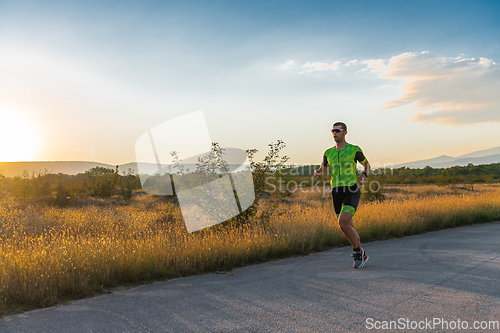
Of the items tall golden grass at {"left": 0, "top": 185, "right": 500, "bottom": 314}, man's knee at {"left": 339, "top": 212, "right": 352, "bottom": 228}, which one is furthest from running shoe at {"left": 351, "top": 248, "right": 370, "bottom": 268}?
tall golden grass at {"left": 0, "top": 185, "right": 500, "bottom": 314}

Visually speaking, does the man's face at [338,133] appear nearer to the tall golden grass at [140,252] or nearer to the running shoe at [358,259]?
the running shoe at [358,259]

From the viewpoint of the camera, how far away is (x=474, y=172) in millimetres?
81000

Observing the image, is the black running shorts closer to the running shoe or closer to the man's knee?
the man's knee

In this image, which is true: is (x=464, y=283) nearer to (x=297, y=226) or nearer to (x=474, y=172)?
(x=297, y=226)

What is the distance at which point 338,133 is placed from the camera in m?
5.96

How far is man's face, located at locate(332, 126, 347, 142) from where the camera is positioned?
235 inches

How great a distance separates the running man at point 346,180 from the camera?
5668 mm

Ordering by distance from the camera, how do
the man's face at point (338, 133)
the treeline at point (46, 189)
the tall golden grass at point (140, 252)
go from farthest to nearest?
the treeline at point (46, 189), the man's face at point (338, 133), the tall golden grass at point (140, 252)

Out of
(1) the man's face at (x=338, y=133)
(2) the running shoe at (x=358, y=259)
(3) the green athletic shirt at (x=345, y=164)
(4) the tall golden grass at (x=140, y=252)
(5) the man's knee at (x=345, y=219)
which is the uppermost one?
(1) the man's face at (x=338, y=133)

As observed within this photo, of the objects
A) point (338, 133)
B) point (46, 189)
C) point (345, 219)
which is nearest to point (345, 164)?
point (338, 133)

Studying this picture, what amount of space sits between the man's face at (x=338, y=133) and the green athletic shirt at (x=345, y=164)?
0.18 m

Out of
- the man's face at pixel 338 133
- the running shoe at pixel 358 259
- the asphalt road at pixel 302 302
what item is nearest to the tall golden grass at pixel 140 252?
the asphalt road at pixel 302 302

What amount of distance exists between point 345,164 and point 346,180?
11.3 inches

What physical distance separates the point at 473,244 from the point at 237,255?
18.5 ft
